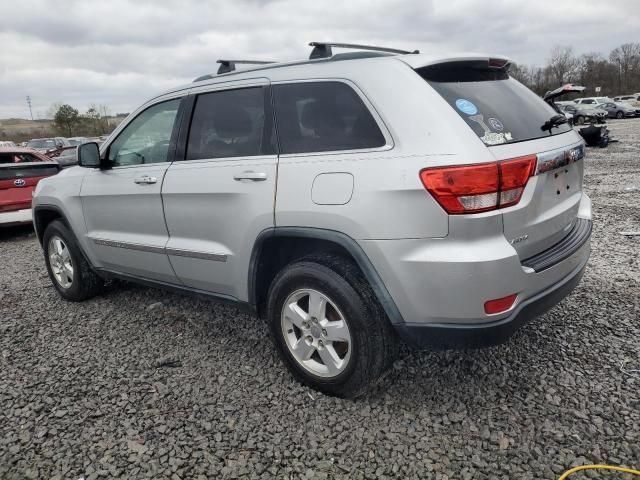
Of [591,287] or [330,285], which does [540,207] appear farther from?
[591,287]

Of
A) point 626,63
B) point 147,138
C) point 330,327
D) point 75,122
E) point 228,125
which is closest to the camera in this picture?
point 330,327

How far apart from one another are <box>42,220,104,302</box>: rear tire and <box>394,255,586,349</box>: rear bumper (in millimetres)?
3185

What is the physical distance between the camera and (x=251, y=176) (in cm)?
281

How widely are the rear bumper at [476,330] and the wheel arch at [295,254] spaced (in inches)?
4.1

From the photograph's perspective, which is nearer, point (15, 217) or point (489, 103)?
point (489, 103)

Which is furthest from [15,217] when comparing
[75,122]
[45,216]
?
[75,122]

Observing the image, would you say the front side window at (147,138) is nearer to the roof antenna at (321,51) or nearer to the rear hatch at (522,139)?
the roof antenna at (321,51)

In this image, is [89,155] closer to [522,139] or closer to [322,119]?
[322,119]

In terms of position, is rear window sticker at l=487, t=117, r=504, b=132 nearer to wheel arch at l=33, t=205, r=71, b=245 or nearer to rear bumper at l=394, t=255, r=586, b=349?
rear bumper at l=394, t=255, r=586, b=349

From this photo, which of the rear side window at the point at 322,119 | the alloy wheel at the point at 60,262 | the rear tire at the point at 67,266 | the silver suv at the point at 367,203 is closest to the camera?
the silver suv at the point at 367,203

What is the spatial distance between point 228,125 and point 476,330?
6.31 feet

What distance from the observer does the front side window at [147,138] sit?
11.6 ft

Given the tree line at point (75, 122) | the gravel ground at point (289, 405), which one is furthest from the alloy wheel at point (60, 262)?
the tree line at point (75, 122)

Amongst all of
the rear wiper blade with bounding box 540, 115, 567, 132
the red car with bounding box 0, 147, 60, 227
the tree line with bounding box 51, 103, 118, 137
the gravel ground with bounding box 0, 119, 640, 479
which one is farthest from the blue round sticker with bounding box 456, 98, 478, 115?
the tree line with bounding box 51, 103, 118, 137
